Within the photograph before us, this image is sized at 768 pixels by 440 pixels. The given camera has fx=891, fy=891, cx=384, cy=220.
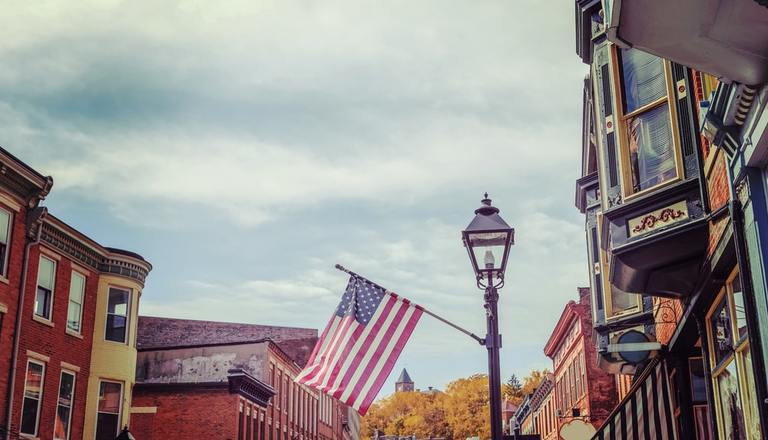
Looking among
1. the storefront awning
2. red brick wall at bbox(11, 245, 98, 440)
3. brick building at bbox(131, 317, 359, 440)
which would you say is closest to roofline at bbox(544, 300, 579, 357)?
brick building at bbox(131, 317, 359, 440)

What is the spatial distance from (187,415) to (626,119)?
34320 mm

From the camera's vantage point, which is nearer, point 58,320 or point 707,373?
point 707,373

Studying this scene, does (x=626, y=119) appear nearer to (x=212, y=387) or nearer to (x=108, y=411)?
(x=108, y=411)

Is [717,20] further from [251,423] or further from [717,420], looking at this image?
[251,423]

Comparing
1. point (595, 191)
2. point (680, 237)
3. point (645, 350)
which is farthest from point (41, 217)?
point (680, 237)

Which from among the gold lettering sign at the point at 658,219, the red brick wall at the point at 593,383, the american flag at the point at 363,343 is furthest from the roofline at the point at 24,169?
the red brick wall at the point at 593,383

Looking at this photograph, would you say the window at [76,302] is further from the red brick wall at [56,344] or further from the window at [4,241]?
the window at [4,241]

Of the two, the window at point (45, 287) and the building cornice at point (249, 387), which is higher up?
the window at point (45, 287)

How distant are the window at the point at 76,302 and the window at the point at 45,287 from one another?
1.22 m

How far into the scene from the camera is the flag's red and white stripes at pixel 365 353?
13469mm

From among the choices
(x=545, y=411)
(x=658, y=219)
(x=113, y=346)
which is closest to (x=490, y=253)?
(x=658, y=219)

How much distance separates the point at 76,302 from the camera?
3028cm

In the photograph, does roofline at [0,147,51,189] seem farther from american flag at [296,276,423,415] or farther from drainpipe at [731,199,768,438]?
drainpipe at [731,199,768,438]

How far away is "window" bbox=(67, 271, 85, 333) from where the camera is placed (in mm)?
29891
